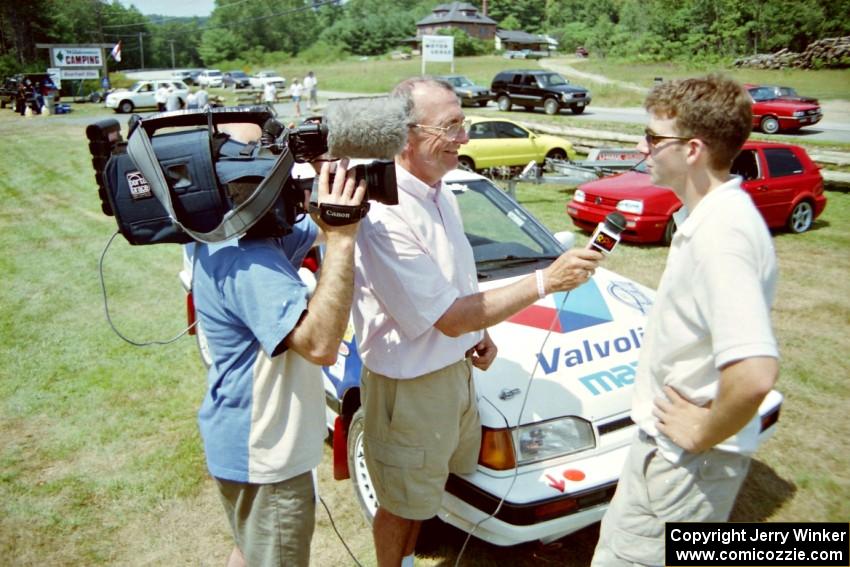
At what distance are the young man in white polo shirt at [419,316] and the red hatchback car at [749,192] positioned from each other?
22.4 ft

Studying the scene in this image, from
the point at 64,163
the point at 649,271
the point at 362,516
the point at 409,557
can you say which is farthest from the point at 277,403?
the point at 64,163

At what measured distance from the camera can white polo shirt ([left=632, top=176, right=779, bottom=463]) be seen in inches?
61.2

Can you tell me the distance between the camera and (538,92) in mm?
26531

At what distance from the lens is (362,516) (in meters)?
3.44

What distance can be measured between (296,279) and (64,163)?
56.5ft

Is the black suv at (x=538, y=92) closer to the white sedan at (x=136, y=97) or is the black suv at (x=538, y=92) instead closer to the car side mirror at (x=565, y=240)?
the white sedan at (x=136, y=97)

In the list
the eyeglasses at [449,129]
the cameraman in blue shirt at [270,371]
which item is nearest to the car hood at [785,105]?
the eyeglasses at [449,129]

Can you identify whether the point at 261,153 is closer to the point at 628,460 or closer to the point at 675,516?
the point at 628,460

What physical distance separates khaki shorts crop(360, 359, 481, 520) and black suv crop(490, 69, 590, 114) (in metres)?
24.9

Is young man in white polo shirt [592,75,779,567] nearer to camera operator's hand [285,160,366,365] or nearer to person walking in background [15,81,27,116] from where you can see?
camera operator's hand [285,160,366,365]

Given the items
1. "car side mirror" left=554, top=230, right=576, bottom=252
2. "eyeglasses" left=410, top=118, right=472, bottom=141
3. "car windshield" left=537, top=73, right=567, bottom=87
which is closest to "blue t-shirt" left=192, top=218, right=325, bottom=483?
"eyeglasses" left=410, top=118, right=472, bottom=141

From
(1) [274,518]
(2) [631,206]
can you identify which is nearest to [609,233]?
(1) [274,518]

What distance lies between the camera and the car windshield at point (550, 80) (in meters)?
26.3

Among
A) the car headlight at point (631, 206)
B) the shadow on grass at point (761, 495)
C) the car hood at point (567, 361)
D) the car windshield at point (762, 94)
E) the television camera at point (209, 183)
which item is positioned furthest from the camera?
the car windshield at point (762, 94)
